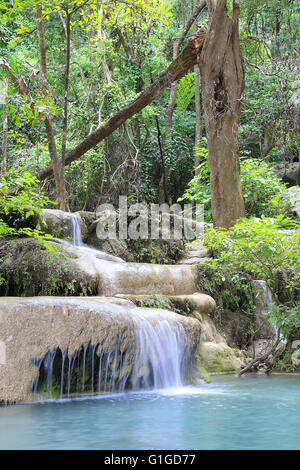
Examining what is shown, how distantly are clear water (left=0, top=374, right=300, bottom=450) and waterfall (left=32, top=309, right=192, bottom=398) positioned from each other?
0.58ft

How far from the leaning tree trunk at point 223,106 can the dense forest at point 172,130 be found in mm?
20

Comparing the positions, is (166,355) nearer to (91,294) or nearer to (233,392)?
(233,392)

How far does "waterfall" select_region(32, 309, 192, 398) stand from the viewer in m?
4.99

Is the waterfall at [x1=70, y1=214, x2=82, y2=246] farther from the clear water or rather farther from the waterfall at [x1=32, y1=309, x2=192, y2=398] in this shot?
the clear water

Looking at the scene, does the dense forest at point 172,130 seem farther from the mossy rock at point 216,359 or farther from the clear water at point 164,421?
the clear water at point 164,421

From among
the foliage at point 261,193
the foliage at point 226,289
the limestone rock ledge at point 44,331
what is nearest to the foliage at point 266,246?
the foliage at point 226,289

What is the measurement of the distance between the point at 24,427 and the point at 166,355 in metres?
2.36

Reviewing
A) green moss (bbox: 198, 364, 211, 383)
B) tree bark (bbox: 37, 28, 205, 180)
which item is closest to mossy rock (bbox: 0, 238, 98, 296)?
green moss (bbox: 198, 364, 211, 383)

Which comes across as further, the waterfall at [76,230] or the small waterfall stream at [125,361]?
the waterfall at [76,230]

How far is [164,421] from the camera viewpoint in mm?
4039

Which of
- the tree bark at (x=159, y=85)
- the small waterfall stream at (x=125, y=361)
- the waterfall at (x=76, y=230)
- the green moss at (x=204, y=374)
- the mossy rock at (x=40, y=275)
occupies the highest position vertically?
the tree bark at (x=159, y=85)

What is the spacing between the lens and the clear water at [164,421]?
3.41m

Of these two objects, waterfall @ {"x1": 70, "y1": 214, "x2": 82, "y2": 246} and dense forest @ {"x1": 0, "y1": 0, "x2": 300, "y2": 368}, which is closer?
dense forest @ {"x1": 0, "y1": 0, "x2": 300, "y2": 368}

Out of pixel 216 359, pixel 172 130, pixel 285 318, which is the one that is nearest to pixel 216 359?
pixel 216 359
